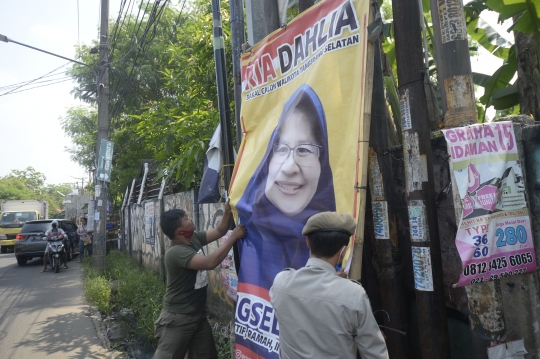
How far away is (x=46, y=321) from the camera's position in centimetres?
820

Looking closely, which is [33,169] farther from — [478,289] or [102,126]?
[478,289]

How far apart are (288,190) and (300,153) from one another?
26cm

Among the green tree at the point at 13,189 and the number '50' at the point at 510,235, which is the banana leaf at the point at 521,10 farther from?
the green tree at the point at 13,189

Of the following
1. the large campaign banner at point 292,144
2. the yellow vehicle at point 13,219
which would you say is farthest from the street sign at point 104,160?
the yellow vehicle at point 13,219

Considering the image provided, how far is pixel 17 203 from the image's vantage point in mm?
28312

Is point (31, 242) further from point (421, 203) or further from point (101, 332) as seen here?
point (421, 203)

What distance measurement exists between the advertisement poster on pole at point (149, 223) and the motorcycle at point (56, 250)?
4611 mm

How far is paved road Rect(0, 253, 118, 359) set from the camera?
6.52 metres

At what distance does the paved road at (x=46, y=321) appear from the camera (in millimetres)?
6520

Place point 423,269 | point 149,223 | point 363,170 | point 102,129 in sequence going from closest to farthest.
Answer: point 363,170, point 423,269, point 149,223, point 102,129

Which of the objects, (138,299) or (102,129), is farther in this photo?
(102,129)

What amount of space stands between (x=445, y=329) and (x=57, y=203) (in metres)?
120

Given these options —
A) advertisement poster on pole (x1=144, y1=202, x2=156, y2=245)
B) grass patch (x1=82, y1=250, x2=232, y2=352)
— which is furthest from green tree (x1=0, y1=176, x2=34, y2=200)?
grass patch (x1=82, y1=250, x2=232, y2=352)

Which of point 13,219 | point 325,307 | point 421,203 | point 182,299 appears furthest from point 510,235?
point 13,219
